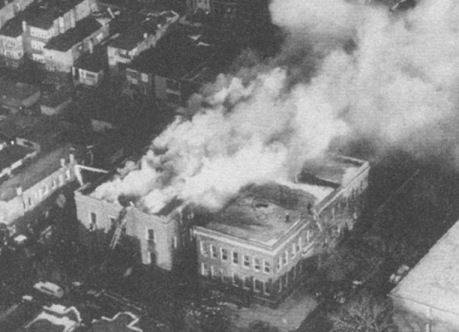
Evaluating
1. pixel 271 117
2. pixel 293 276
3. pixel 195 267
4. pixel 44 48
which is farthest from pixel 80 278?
pixel 44 48

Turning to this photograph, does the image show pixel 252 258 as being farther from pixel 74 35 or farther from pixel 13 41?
pixel 13 41

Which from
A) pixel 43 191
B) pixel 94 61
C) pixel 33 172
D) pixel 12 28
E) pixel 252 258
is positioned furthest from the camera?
pixel 12 28

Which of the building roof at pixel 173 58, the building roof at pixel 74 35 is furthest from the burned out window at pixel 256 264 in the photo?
the building roof at pixel 74 35

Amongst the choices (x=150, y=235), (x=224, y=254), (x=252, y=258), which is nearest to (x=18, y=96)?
(x=150, y=235)

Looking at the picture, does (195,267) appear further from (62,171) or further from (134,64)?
(134,64)

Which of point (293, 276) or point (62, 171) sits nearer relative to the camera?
point (293, 276)

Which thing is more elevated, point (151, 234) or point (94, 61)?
point (94, 61)

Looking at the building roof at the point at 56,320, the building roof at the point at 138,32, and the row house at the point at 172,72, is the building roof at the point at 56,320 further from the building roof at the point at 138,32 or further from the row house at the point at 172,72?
the building roof at the point at 138,32
